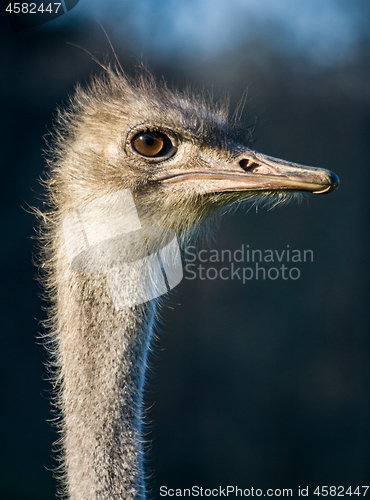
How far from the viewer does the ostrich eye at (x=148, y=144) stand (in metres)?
0.96

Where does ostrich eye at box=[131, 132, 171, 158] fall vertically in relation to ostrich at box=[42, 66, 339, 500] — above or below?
above

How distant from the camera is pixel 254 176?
3.19 ft

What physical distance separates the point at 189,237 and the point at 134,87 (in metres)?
0.41

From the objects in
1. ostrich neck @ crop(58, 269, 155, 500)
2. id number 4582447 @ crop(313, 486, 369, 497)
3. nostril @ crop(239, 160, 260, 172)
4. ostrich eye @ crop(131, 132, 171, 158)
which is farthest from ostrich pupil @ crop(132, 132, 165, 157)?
id number 4582447 @ crop(313, 486, 369, 497)

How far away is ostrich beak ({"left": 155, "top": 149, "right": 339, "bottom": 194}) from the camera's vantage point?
929mm

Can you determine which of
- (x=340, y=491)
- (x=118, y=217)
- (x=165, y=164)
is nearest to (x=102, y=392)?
(x=118, y=217)

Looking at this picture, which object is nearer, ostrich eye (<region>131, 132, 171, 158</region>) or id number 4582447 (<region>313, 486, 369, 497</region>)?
ostrich eye (<region>131, 132, 171, 158</region>)

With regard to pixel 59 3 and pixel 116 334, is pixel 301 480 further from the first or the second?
pixel 59 3

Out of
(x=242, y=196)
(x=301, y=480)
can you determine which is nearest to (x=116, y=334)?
(x=242, y=196)

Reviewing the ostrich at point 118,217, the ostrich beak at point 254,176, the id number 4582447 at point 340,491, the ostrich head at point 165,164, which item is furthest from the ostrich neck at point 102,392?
the id number 4582447 at point 340,491

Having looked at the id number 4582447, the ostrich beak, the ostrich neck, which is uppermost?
the ostrich beak

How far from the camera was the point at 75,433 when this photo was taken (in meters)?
0.99

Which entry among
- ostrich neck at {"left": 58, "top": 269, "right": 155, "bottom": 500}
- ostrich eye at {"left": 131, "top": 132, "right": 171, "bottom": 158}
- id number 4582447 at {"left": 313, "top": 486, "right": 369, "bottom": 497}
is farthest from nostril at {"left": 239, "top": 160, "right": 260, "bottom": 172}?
id number 4582447 at {"left": 313, "top": 486, "right": 369, "bottom": 497}

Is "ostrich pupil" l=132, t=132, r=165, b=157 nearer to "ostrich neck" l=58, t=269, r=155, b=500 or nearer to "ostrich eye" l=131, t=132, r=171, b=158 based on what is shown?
"ostrich eye" l=131, t=132, r=171, b=158
